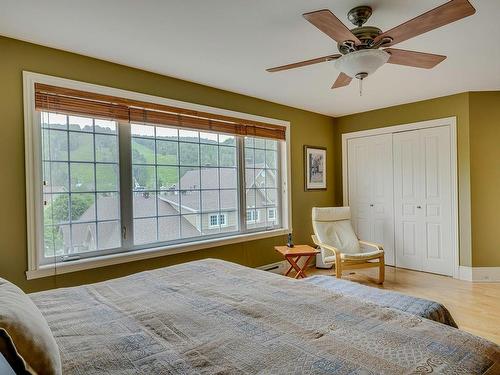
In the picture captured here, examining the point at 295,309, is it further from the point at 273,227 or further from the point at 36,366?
the point at 273,227

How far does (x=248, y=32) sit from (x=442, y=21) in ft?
4.22

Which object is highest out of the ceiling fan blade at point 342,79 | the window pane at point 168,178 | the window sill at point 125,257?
the ceiling fan blade at point 342,79

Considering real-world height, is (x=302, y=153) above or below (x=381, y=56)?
below

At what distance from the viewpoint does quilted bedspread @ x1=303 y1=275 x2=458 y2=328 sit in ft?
6.39

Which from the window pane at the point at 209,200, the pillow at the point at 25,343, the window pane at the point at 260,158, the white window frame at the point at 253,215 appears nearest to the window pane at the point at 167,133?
the window pane at the point at 209,200

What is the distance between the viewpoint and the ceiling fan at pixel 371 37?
5.48 feet

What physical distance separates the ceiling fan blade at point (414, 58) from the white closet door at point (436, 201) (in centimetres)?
237

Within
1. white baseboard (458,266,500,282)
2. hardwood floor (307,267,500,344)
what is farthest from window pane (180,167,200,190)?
white baseboard (458,266,500,282)

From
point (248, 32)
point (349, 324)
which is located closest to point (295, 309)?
point (349, 324)

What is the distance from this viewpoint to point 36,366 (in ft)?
2.76

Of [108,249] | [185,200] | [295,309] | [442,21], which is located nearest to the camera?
[295,309]

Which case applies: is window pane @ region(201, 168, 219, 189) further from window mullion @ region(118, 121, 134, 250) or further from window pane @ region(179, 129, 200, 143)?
window mullion @ region(118, 121, 134, 250)

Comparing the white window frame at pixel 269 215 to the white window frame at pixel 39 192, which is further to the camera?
the white window frame at pixel 269 215

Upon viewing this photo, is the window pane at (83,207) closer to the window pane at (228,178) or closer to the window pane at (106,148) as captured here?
the window pane at (106,148)
